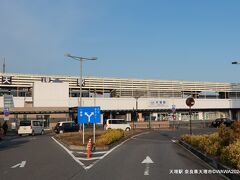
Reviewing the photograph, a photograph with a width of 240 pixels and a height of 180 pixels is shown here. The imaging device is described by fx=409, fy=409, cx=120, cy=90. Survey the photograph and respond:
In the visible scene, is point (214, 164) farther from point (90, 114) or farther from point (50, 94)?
point (50, 94)

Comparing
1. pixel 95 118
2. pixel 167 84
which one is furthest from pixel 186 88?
pixel 95 118

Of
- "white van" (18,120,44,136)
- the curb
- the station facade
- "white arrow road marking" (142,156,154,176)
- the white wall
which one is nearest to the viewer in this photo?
the curb

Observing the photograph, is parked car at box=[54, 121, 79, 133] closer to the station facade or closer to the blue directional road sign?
the station facade

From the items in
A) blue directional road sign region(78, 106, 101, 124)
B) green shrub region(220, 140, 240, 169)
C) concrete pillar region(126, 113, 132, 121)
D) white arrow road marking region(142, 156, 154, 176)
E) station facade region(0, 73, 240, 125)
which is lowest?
white arrow road marking region(142, 156, 154, 176)

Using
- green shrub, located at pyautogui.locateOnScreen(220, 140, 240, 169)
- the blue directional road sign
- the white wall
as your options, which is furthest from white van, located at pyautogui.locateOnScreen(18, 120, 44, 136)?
green shrub, located at pyautogui.locateOnScreen(220, 140, 240, 169)

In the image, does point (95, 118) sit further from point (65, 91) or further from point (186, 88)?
point (186, 88)

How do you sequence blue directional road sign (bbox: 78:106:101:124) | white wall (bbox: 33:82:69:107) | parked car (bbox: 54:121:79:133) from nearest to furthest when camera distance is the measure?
blue directional road sign (bbox: 78:106:101:124)
parked car (bbox: 54:121:79:133)
white wall (bbox: 33:82:69:107)

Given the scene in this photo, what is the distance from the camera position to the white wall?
70375 millimetres

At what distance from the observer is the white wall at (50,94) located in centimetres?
7038

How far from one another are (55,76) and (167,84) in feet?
96.0

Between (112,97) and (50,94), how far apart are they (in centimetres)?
1955

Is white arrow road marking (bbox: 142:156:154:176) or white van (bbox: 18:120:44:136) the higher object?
white van (bbox: 18:120:44:136)

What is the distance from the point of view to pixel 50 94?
235 feet

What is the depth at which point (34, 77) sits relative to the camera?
87438 millimetres
